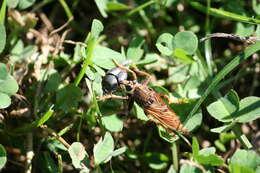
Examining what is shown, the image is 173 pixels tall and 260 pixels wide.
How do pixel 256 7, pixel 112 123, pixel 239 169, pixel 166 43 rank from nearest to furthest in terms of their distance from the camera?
1. pixel 239 169
2. pixel 112 123
3. pixel 166 43
4. pixel 256 7

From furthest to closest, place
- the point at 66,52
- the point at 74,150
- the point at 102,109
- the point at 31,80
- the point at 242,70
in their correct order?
1. the point at 66,52
2. the point at 242,70
3. the point at 31,80
4. the point at 102,109
5. the point at 74,150

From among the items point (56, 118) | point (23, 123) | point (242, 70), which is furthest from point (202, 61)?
point (23, 123)

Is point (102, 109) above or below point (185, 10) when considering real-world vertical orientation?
below

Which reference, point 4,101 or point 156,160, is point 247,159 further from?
point 4,101

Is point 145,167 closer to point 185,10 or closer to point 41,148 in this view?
point 41,148

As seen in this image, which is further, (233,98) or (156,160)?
(156,160)

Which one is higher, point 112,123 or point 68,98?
point 68,98

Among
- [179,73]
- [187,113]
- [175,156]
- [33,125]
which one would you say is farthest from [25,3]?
[175,156]
